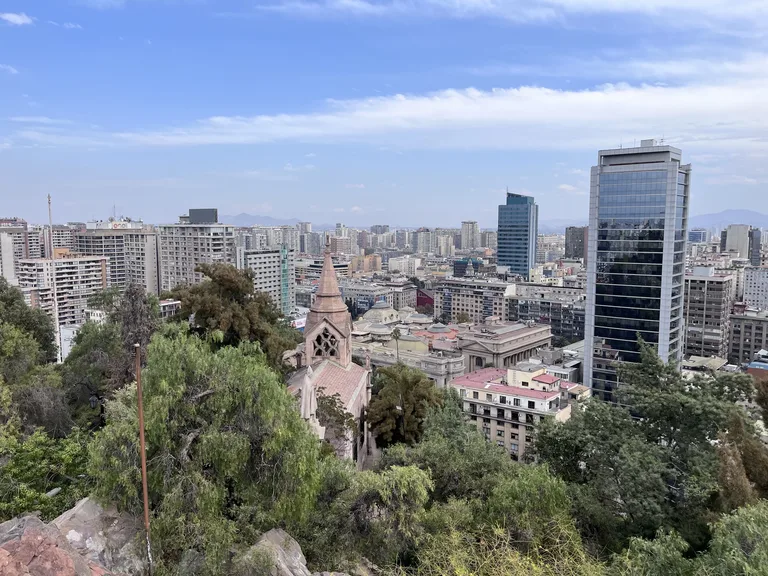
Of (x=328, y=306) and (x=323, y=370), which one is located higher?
(x=328, y=306)

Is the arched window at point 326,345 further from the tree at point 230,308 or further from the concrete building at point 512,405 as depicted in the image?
the concrete building at point 512,405

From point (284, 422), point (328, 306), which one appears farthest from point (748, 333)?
point (284, 422)

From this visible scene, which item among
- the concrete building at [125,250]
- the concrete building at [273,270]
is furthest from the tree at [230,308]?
the concrete building at [125,250]

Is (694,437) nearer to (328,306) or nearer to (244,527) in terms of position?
(244,527)

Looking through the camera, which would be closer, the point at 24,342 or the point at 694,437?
the point at 694,437

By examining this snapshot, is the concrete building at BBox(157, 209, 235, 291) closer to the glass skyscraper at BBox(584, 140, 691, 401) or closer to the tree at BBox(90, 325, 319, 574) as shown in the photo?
the glass skyscraper at BBox(584, 140, 691, 401)

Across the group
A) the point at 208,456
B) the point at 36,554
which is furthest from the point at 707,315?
the point at 36,554
